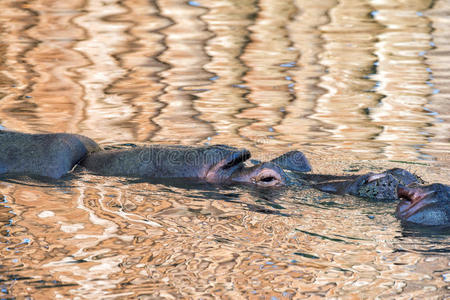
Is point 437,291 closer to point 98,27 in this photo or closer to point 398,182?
point 398,182

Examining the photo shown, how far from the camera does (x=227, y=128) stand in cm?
805

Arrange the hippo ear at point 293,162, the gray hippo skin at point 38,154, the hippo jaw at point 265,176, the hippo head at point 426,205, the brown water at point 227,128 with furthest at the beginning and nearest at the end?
the hippo ear at point 293,162 → the gray hippo skin at point 38,154 → the hippo jaw at point 265,176 → the hippo head at point 426,205 → the brown water at point 227,128

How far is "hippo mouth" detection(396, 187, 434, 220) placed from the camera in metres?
4.90

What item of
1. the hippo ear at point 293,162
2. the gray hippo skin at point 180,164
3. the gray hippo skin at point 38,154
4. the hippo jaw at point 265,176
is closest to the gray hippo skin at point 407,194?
the hippo jaw at point 265,176

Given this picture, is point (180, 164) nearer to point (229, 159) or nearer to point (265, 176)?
point (229, 159)

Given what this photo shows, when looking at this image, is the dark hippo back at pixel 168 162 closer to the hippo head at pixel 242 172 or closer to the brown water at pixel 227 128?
the hippo head at pixel 242 172

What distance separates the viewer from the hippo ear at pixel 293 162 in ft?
21.1

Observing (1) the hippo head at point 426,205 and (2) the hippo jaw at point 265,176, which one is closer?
(1) the hippo head at point 426,205

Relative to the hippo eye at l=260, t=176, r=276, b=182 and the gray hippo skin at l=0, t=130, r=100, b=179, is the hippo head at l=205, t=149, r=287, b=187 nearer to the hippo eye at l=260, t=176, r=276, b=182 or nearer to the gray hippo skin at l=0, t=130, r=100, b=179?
the hippo eye at l=260, t=176, r=276, b=182

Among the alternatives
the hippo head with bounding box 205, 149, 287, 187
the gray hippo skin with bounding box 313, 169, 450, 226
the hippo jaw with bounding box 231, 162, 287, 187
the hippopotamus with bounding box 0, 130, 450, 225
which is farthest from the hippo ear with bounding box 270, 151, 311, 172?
the gray hippo skin with bounding box 313, 169, 450, 226

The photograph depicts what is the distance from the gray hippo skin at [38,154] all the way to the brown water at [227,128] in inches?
9.0

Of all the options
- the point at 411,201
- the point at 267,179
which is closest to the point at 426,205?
the point at 411,201

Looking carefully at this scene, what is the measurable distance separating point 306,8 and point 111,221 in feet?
37.3

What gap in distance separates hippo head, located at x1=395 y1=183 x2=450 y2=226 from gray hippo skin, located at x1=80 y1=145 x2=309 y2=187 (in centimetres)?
144
